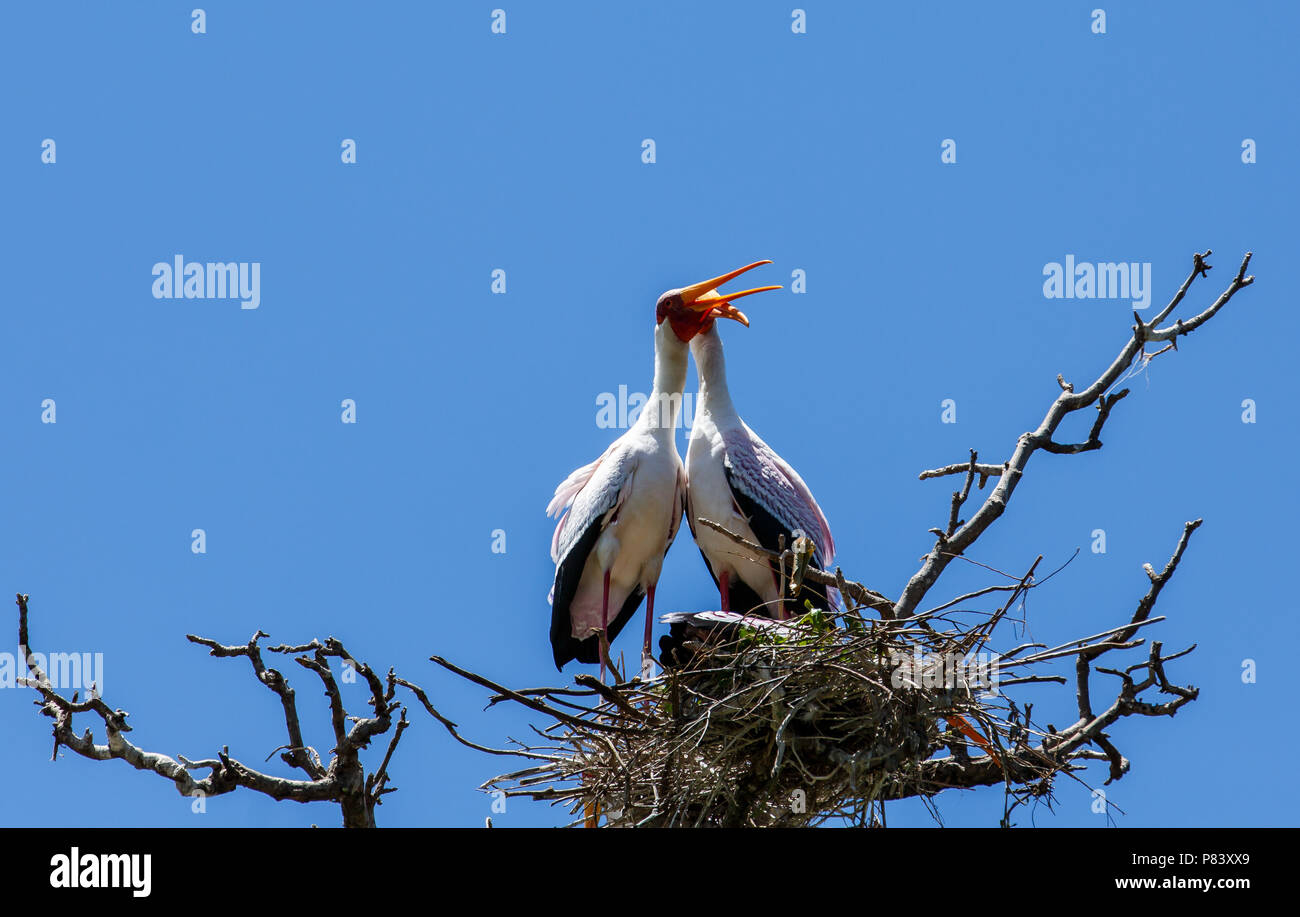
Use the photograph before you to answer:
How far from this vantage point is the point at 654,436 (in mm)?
10148

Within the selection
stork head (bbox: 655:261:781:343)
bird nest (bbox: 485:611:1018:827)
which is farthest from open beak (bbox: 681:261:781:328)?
bird nest (bbox: 485:611:1018:827)

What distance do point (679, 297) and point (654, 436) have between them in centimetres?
108

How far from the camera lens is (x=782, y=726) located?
21.4ft

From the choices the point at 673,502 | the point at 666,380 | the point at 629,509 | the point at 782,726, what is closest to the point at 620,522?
the point at 629,509

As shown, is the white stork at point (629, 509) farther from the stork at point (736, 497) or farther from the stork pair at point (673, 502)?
the stork at point (736, 497)

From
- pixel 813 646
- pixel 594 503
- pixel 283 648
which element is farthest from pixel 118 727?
pixel 594 503

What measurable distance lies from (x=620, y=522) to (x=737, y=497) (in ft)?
2.62

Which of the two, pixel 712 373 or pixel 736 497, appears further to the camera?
pixel 712 373

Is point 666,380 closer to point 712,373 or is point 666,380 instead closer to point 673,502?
point 712,373

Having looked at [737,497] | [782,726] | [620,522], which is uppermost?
[737,497]

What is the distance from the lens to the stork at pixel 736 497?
9.83 meters

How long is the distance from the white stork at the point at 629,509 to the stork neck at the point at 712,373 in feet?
0.31

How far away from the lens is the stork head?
414 inches

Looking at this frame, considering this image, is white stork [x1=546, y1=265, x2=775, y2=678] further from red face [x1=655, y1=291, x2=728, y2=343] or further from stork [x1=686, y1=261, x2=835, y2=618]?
stork [x1=686, y1=261, x2=835, y2=618]
